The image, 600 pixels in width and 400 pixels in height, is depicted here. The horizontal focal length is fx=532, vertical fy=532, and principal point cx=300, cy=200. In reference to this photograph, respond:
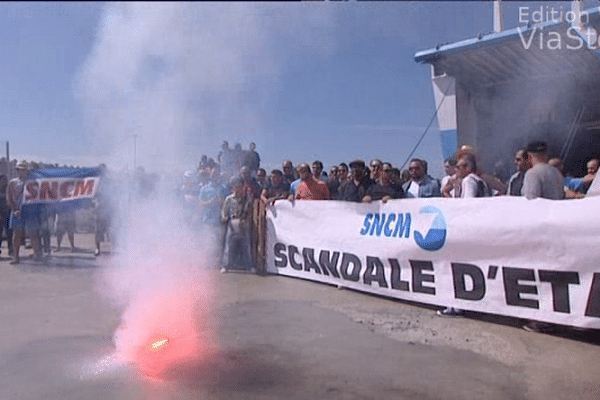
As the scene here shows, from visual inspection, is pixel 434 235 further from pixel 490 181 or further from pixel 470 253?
pixel 490 181

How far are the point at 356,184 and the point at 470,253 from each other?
2165mm

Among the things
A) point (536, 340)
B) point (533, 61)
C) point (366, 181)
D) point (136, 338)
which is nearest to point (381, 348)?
point (536, 340)

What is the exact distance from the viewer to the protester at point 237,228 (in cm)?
787

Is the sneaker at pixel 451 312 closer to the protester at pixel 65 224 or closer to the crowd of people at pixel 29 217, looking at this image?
the crowd of people at pixel 29 217

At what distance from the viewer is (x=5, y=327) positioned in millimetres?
4832

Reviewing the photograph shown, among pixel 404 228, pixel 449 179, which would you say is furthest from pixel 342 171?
pixel 404 228

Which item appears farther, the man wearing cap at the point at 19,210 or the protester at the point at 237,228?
the man wearing cap at the point at 19,210

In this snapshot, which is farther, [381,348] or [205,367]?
[381,348]

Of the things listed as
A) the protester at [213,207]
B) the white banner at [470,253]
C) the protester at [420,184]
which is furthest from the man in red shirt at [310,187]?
the protester at [213,207]

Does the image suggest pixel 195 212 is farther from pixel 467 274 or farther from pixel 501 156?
pixel 501 156

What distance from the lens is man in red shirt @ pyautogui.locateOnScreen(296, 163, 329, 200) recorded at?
7.30m

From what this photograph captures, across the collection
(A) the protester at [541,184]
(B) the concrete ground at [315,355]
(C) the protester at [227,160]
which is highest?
(C) the protester at [227,160]

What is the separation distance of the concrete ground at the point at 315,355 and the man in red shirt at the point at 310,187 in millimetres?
1704

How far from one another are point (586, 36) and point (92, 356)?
7378mm
